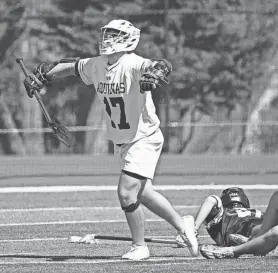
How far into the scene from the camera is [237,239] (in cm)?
849

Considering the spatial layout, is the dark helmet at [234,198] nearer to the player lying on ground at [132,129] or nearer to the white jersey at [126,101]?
the player lying on ground at [132,129]

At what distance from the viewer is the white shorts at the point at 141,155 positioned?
27.9 ft

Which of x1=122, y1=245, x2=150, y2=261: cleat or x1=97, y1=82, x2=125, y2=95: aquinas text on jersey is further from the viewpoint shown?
x1=97, y1=82, x2=125, y2=95: aquinas text on jersey

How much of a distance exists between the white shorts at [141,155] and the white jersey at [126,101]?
53 mm

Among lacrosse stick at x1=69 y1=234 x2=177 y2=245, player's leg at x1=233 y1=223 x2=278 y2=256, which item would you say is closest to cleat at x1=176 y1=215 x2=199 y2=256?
lacrosse stick at x1=69 y1=234 x2=177 y2=245

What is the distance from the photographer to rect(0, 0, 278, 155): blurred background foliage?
19156 millimetres

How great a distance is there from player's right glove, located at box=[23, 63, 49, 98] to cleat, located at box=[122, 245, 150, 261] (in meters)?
1.77

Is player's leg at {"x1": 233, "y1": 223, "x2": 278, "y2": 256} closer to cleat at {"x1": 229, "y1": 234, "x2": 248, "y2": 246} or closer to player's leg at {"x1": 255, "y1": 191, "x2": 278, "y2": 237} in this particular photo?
player's leg at {"x1": 255, "y1": 191, "x2": 278, "y2": 237}

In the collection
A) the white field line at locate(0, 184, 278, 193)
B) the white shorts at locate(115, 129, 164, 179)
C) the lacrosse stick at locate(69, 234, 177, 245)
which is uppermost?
the white shorts at locate(115, 129, 164, 179)

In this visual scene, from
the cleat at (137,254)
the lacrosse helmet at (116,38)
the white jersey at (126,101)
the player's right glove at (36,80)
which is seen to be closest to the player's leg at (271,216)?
the cleat at (137,254)

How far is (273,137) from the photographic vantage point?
19969 mm

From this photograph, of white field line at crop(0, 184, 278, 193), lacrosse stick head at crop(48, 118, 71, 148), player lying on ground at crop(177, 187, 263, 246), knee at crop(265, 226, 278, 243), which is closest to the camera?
knee at crop(265, 226, 278, 243)

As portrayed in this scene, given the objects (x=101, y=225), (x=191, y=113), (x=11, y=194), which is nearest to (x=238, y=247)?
(x=101, y=225)

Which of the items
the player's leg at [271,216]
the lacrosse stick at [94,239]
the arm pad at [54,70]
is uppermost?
the arm pad at [54,70]
